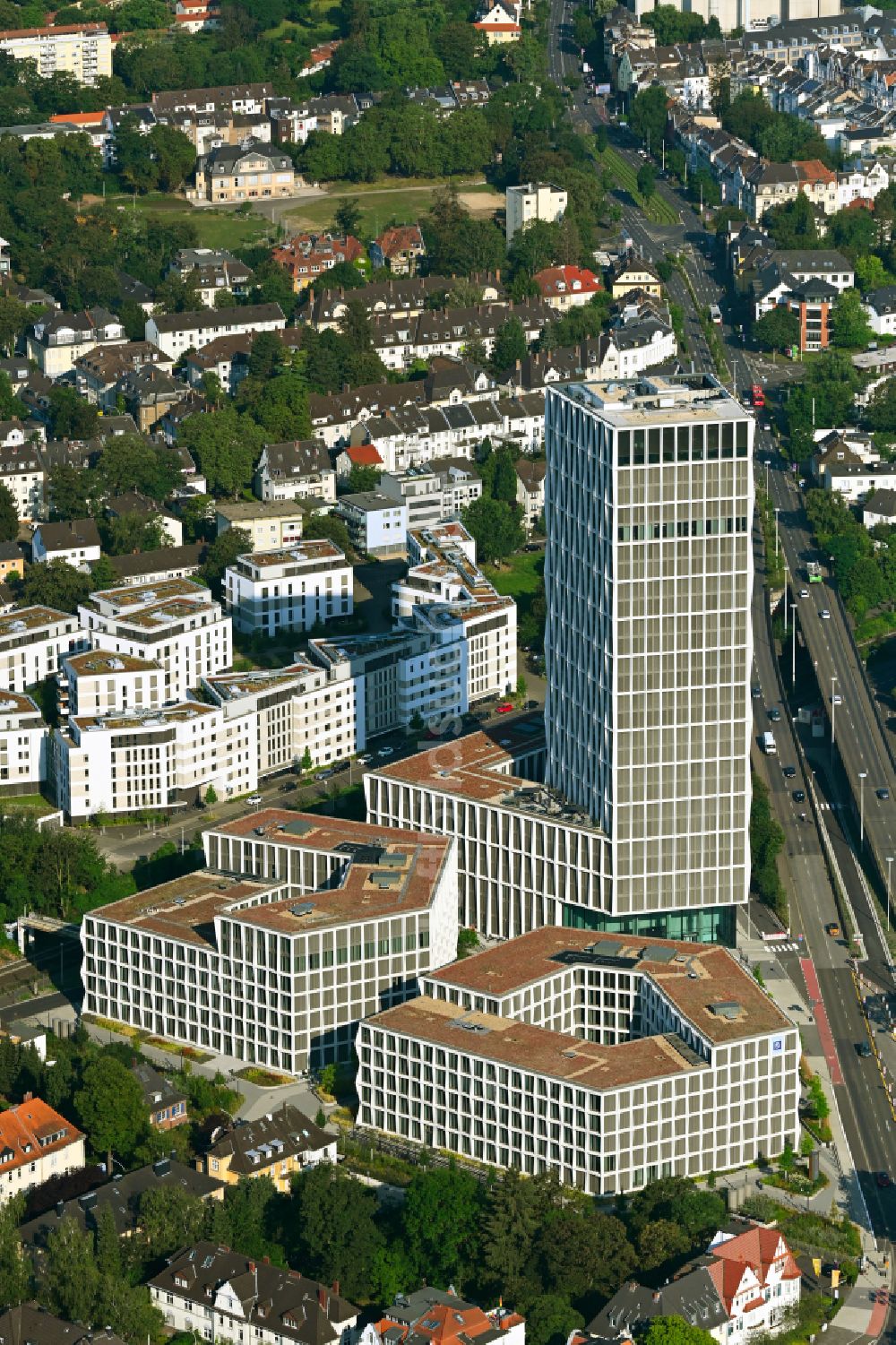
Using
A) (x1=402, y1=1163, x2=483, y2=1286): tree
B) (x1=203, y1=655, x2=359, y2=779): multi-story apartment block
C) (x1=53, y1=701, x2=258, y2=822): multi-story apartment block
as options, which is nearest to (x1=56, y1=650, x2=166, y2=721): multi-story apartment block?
(x1=53, y1=701, x2=258, y2=822): multi-story apartment block

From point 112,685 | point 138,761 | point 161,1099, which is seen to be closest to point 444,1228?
point 161,1099

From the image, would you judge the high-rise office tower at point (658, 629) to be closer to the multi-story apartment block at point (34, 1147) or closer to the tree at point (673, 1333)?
the multi-story apartment block at point (34, 1147)

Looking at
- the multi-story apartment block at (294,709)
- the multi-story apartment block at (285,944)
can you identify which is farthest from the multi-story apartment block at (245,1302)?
the multi-story apartment block at (294,709)

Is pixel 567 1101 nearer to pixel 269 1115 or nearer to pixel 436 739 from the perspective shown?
pixel 269 1115

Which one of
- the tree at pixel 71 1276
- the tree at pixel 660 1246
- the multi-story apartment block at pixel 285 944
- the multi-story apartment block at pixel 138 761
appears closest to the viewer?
the tree at pixel 71 1276

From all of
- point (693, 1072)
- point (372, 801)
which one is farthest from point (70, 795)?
point (693, 1072)
